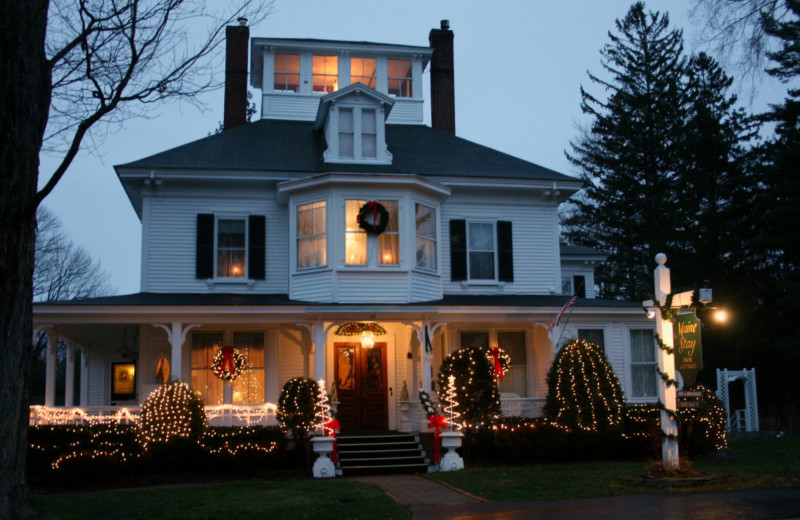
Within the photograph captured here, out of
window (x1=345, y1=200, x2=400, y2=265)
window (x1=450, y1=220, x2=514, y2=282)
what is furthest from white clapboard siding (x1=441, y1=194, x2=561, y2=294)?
window (x1=345, y1=200, x2=400, y2=265)

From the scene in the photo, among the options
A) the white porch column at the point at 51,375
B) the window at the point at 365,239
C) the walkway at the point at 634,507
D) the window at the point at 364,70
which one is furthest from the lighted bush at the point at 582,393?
the window at the point at 364,70

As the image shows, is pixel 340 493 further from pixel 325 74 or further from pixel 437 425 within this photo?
pixel 325 74

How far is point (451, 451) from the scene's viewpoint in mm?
16078

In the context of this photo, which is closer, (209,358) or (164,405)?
(164,405)

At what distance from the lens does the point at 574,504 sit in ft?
36.2

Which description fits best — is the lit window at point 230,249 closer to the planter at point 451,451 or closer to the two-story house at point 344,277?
the two-story house at point 344,277

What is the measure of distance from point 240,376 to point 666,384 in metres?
10.1

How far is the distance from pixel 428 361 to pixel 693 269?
18.8m

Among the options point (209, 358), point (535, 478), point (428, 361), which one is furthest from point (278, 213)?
point (535, 478)

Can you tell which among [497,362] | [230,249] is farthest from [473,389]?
[230,249]

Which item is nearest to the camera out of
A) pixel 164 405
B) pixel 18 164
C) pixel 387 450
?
pixel 18 164

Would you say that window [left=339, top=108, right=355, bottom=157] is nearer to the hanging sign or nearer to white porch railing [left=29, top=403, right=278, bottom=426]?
white porch railing [left=29, top=403, right=278, bottom=426]

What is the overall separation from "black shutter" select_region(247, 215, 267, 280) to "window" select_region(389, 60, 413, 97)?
22.9ft

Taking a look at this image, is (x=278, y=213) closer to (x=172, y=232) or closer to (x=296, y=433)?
(x=172, y=232)
